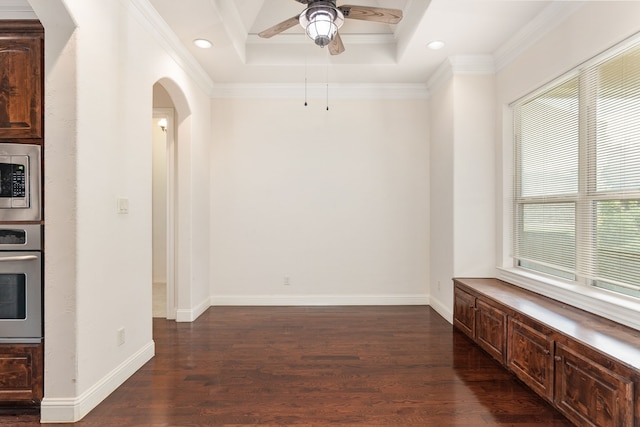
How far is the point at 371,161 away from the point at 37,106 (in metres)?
3.61

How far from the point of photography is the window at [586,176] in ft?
7.70

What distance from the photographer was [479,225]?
3.97m

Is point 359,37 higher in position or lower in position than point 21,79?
higher

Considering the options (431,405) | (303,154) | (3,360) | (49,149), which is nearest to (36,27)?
(49,149)

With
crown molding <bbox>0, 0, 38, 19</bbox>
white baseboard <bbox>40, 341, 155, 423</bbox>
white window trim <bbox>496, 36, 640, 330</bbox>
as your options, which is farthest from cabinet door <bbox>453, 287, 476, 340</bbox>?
crown molding <bbox>0, 0, 38, 19</bbox>

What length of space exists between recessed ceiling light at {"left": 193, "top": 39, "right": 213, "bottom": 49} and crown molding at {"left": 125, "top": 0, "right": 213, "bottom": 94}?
16cm

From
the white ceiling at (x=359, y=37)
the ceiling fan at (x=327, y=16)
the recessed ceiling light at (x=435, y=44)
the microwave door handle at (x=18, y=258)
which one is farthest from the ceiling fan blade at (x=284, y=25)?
the microwave door handle at (x=18, y=258)

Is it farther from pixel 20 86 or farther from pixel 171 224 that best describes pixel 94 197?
pixel 171 224

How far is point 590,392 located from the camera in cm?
196

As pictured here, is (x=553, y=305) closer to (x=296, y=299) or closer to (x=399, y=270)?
(x=399, y=270)

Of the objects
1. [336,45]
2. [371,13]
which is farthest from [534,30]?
[336,45]

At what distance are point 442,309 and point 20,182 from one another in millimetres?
4166

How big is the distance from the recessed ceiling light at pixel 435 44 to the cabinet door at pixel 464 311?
8.28 feet

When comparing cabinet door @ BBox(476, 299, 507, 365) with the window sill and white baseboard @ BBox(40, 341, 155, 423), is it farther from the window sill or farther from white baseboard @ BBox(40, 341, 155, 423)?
white baseboard @ BBox(40, 341, 155, 423)
